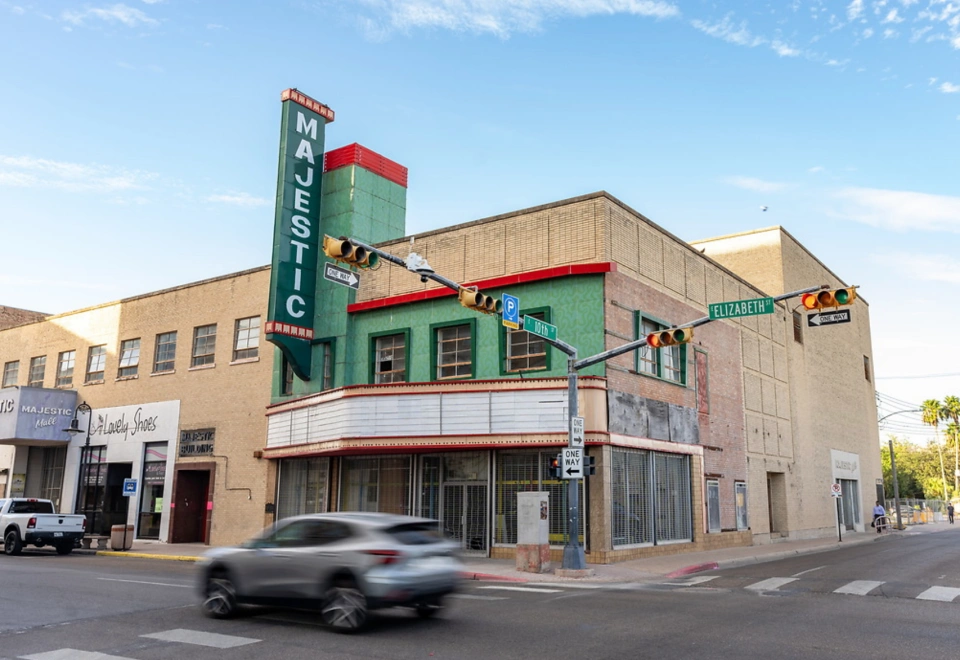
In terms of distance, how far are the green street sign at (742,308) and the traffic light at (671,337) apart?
0.75 meters

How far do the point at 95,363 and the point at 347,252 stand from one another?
28.8 m

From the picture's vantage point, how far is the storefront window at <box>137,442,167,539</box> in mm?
33094

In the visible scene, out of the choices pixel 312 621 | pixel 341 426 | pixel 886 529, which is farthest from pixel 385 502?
pixel 886 529

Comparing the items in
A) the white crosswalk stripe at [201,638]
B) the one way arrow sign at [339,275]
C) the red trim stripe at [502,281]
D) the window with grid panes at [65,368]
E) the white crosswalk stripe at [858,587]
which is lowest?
the white crosswalk stripe at [201,638]

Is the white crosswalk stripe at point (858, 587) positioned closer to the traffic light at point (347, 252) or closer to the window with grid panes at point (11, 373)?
the traffic light at point (347, 252)

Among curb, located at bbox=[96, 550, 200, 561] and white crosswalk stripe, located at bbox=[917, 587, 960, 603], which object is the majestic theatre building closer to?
curb, located at bbox=[96, 550, 200, 561]

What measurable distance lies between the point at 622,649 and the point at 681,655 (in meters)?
0.71

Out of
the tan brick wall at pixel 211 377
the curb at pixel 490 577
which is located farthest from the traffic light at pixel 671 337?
the tan brick wall at pixel 211 377

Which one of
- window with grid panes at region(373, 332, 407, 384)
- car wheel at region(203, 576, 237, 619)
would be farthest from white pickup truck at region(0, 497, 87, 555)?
car wheel at region(203, 576, 237, 619)

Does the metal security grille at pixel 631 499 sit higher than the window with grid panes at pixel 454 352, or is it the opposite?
the window with grid panes at pixel 454 352

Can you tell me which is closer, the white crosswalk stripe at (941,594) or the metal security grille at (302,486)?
the white crosswalk stripe at (941,594)

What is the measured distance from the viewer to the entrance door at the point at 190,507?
1258 inches

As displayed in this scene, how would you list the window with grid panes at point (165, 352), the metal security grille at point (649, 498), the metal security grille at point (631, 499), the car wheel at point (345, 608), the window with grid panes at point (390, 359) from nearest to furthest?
the car wheel at point (345, 608) → the metal security grille at point (631, 499) → the metal security grille at point (649, 498) → the window with grid panes at point (390, 359) → the window with grid panes at point (165, 352)

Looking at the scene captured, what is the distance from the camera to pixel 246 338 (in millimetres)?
31562
